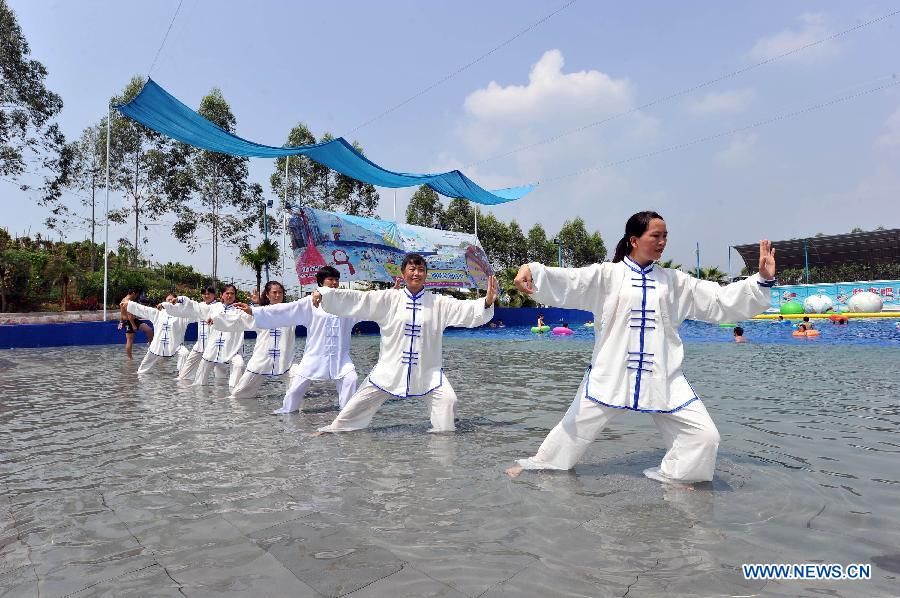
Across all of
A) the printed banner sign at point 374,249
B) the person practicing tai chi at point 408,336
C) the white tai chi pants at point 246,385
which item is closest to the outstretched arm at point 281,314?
the person practicing tai chi at point 408,336

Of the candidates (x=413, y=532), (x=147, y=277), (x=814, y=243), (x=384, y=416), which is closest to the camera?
(x=413, y=532)

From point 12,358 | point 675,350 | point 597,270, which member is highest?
point 597,270

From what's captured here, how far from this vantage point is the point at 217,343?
9508mm

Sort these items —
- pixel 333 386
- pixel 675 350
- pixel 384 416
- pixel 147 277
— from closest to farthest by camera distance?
pixel 675 350 → pixel 384 416 → pixel 333 386 → pixel 147 277

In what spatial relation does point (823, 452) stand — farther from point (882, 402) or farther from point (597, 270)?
point (882, 402)

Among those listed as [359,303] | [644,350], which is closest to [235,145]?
[359,303]

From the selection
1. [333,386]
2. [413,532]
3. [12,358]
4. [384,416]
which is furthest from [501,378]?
[12,358]

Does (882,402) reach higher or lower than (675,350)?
lower

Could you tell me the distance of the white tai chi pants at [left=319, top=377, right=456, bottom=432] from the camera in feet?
17.4

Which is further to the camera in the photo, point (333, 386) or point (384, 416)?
point (333, 386)

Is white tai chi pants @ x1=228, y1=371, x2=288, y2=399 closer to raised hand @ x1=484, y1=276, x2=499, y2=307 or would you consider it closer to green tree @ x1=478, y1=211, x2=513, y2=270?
raised hand @ x1=484, y1=276, x2=499, y2=307

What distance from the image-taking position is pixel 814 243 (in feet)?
113

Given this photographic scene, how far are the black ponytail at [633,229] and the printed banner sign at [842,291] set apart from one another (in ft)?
96.3

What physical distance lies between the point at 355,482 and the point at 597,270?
2041 millimetres
